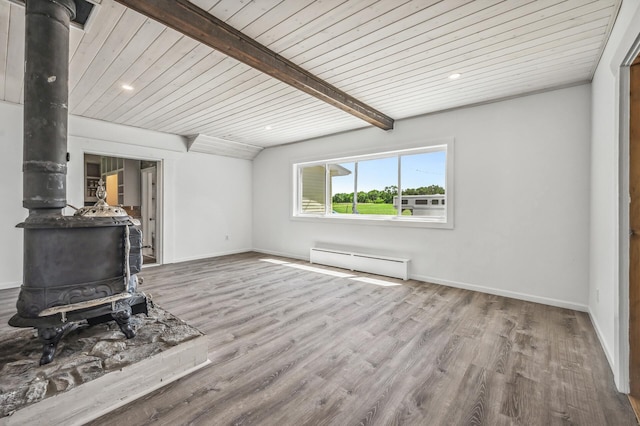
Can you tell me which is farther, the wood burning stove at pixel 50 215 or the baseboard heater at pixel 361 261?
the baseboard heater at pixel 361 261

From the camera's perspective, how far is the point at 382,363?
6.83 feet

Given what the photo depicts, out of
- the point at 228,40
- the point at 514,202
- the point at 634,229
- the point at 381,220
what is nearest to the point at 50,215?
the point at 228,40

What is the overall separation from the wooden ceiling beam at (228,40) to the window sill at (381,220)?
2.12 metres

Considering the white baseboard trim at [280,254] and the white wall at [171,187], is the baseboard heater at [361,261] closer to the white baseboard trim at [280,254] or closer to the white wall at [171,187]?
the white baseboard trim at [280,254]

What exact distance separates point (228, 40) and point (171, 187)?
13.1 feet

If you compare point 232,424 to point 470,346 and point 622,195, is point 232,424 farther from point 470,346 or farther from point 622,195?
point 622,195

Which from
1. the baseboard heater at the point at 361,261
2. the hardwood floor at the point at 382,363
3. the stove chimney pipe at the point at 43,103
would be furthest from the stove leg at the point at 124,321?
the baseboard heater at the point at 361,261

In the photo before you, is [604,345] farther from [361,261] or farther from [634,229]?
[361,261]

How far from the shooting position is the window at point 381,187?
13.9 feet

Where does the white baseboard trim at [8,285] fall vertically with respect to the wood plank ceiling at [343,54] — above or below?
below

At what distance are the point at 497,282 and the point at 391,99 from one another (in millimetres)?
2703

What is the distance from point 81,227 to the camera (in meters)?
1.78

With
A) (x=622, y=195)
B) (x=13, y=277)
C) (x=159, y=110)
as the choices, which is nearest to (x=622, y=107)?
(x=622, y=195)

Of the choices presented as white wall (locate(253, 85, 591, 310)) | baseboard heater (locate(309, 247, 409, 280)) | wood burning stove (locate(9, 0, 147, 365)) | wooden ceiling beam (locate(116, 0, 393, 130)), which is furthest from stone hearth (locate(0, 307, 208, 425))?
white wall (locate(253, 85, 591, 310))
